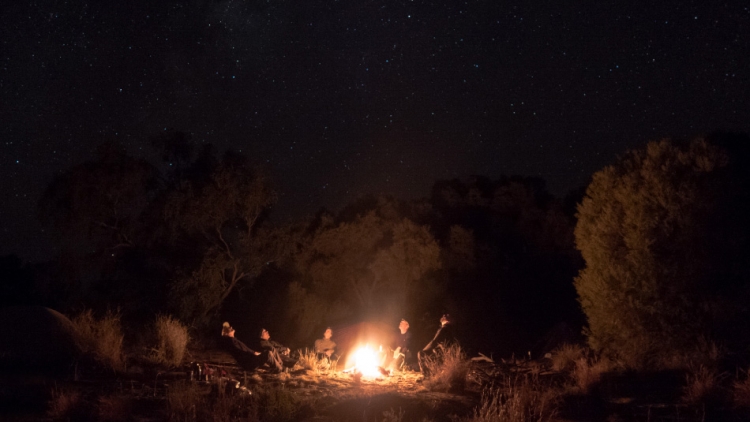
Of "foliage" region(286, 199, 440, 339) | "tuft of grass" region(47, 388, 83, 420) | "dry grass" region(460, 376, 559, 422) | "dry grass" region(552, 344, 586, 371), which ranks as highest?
"foliage" region(286, 199, 440, 339)

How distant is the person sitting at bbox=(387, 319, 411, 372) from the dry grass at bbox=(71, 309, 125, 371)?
5.47 meters

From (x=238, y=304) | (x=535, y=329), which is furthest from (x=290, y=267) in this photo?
(x=535, y=329)

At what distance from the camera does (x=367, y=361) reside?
13336mm

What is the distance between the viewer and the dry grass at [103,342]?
11.9 meters

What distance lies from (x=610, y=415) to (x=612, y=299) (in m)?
3.62

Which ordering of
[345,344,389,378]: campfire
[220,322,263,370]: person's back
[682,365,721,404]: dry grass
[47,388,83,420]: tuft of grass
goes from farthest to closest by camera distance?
[220,322,263,370]: person's back < [345,344,389,378]: campfire < [682,365,721,404]: dry grass < [47,388,83,420]: tuft of grass

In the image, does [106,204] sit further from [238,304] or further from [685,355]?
[685,355]

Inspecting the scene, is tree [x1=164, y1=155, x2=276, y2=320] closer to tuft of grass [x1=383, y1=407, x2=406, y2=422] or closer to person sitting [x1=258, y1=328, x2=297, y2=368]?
person sitting [x1=258, y1=328, x2=297, y2=368]

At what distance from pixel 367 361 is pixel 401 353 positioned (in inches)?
35.2

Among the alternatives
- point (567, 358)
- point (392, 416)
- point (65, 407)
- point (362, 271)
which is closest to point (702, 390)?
point (567, 358)

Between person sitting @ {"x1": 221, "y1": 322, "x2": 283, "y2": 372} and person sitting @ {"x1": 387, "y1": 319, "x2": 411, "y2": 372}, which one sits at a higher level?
person sitting @ {"x1": 387, "y1": 319, "x2": 411, "y2": 372}

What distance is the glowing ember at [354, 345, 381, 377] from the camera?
41.9 feet

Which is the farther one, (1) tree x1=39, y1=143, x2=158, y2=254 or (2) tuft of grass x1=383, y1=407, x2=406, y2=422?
(1) tree x1=39, y1=143, x2=158, y2=254

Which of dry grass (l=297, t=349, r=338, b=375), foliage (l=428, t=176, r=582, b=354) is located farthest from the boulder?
foliage (l=428, t=176, r=582, b=354)
